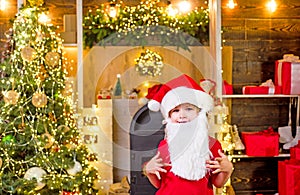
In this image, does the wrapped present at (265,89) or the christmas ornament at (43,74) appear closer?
the christmas ornament at (43,74)

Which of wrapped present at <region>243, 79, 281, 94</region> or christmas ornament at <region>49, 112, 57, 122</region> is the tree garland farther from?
christmas ornament at <region>49, 112, 57, 122</region>

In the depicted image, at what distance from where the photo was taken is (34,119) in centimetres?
366

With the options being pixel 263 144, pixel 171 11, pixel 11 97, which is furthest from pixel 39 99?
pixel 263 144

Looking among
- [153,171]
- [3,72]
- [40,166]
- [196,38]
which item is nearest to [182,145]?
[153,171]

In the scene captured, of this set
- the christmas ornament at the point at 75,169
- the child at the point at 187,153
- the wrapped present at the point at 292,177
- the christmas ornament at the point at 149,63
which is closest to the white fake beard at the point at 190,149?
the child at the point at 187,153

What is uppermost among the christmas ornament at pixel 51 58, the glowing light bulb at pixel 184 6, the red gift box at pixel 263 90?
the glowing light bulb at pixel 184 6

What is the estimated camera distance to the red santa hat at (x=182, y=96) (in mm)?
2637

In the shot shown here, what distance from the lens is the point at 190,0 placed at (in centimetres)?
485

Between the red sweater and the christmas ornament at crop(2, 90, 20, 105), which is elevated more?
the christmas ornament at crop(2, 90, 20, 105)

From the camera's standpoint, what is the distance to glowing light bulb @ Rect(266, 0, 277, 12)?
4801 mm

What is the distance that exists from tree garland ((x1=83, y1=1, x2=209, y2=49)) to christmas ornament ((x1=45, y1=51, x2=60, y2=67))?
1079 millimetres

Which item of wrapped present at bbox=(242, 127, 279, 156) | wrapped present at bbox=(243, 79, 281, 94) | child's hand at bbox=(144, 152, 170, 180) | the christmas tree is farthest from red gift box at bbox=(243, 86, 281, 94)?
child's hand at bbox=(144, 152, 170, 180)

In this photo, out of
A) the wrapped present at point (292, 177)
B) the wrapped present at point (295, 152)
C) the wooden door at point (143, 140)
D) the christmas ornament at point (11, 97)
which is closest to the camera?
the christmas ornament at point (11, 97)

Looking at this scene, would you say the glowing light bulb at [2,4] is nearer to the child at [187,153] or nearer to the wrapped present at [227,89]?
the wrapped present at [227,89]
